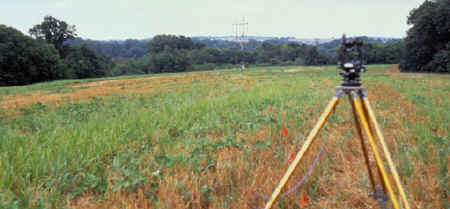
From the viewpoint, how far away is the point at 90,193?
2.95m

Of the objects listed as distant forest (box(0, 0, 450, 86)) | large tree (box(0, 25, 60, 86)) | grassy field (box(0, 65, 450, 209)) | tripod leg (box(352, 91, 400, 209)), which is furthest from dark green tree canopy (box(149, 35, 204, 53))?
tripod leg (box(352, 91, 400, 209))

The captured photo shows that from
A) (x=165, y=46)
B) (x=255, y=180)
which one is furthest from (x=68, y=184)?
(x=165, y=46)

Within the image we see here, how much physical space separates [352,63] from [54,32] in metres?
93.5

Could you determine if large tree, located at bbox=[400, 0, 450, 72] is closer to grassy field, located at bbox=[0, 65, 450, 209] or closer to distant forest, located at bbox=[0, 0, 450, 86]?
distant forest, located at bbox=[0, 0, 450, 86]

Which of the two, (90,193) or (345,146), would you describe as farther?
(345,146)

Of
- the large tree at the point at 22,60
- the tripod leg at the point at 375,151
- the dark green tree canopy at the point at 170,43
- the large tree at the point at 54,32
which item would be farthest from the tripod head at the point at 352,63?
the dark green tree canopy at the point at 170,43

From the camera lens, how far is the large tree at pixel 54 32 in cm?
7338

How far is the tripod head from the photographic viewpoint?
1.75 m

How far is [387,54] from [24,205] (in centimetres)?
10038

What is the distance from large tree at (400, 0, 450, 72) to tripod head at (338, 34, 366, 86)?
4801 centimetres

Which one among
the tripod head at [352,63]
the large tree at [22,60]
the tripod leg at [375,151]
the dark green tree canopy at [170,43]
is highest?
the dark green tree canopy at [170,43]

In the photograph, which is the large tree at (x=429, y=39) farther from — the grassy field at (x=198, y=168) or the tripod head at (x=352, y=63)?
the tripod head at (x=352, y=63)

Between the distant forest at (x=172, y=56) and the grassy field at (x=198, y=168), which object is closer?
the grassy field at (x=198, y=168)

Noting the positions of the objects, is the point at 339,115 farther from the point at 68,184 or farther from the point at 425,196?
the point at 68,184
